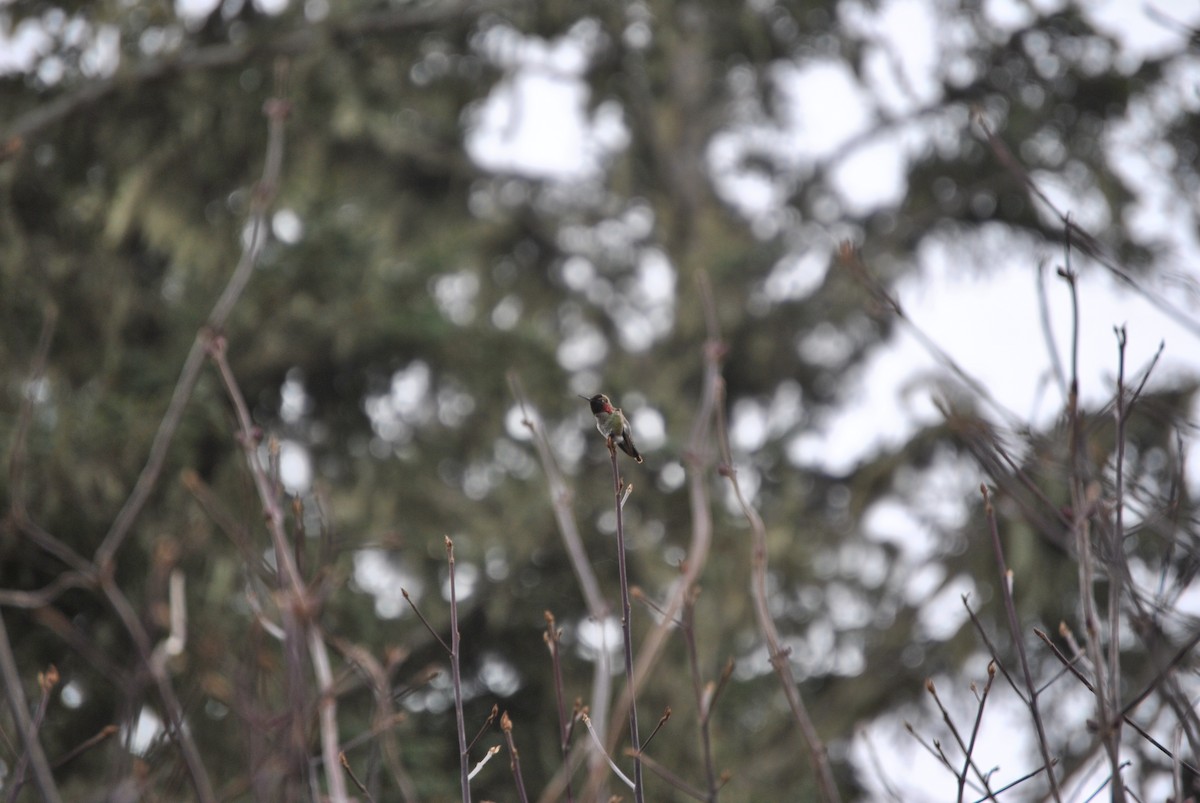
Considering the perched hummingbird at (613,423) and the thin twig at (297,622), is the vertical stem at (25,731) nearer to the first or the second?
the thin twig at (297,622)

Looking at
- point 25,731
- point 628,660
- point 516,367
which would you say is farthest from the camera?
point 516,367

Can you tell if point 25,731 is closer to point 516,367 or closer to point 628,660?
point 628,660

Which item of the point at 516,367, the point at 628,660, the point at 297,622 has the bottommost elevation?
the point at 516,367

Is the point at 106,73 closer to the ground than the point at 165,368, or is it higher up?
higher up

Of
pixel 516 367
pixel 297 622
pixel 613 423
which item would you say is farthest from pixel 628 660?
pixel 516 367

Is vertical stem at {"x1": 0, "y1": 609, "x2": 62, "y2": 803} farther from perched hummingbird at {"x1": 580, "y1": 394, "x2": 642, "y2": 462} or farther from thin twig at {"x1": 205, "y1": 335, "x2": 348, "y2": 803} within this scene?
perched hummingbird at {"x1": 580, "y1": 394, "x2": 642, "y2": 462}

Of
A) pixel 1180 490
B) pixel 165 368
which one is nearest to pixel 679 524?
pixel 165 368

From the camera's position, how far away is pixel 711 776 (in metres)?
1.50

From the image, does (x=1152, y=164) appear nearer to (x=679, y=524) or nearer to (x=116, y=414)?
(x=679, y=524)

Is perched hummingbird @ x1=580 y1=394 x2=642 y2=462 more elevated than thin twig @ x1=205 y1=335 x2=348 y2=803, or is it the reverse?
thin twig @ x1=205 y1=335 x2=348 y2=803

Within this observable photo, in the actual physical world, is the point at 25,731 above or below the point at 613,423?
above

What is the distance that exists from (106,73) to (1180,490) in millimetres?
3856

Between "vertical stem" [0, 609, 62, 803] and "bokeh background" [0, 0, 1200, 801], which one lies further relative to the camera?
"bokeh background" [0, 0, 1200, 801]

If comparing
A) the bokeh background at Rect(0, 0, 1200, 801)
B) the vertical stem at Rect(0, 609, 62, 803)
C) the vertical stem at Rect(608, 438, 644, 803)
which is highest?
the vertical stem at Rect(0, 609, 62, 803)
